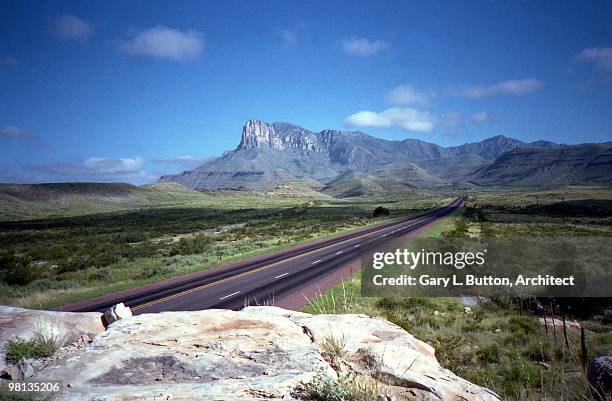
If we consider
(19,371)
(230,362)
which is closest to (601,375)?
(230,362)

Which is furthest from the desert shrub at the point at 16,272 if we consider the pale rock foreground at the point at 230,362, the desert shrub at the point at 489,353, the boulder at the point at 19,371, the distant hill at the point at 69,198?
the distant hill at the point at 69,198

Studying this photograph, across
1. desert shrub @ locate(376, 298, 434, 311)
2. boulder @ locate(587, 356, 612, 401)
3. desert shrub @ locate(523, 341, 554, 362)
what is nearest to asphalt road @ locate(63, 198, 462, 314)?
desert shrub @ locate(376, 298, 434, 311)

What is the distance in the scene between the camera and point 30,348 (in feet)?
18.1

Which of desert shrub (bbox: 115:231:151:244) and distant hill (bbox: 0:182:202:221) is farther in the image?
distant hill (bbox: 0:182:202:221)

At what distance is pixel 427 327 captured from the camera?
41.6ft

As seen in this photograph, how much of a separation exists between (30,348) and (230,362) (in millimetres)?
3328

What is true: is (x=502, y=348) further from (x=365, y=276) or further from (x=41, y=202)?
(x=41, y=202)

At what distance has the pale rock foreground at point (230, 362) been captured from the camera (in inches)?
169

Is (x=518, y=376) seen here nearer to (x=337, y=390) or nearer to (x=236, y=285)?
(x=337, y=390)

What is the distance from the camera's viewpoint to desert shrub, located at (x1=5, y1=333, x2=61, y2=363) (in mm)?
5375

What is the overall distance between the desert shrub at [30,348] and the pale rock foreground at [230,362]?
0.66 ft

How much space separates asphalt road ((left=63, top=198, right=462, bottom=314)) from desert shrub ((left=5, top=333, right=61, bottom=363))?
8314 mm

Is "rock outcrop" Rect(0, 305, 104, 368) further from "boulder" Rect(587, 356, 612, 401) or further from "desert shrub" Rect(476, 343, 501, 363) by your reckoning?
"desert shrub" Rect(476, 343, 501, 363)

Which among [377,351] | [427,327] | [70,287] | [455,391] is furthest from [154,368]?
[70,287]
